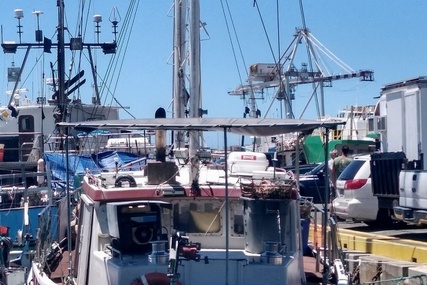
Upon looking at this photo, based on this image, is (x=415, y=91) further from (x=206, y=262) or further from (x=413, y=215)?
(x=206, y=262)

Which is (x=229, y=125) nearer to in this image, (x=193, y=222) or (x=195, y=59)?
(x=193, y=222)

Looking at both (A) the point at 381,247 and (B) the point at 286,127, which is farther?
(A) the point at 381,247

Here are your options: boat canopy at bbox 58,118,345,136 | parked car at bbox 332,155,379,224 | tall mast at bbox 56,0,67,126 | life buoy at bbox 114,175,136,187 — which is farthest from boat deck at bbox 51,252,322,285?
tall mast at bbox 56,0,67,126

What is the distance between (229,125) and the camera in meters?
8.88

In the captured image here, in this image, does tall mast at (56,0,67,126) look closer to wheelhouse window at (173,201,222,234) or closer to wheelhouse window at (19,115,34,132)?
wheelhouse window at (19,115,34,132)

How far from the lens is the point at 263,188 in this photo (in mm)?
9516

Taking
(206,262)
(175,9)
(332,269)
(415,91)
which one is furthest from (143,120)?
(415,91)

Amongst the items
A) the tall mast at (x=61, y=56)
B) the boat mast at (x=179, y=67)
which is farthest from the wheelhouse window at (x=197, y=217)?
the tall mast at (x=61, y=56)

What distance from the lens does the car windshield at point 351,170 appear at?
1792 cm

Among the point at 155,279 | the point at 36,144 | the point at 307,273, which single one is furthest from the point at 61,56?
the point at 155,279

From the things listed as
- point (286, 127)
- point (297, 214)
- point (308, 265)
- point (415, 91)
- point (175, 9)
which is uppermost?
point (175, 9)

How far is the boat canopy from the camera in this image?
8984mm

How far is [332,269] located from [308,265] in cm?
123

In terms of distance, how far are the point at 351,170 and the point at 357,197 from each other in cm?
74
